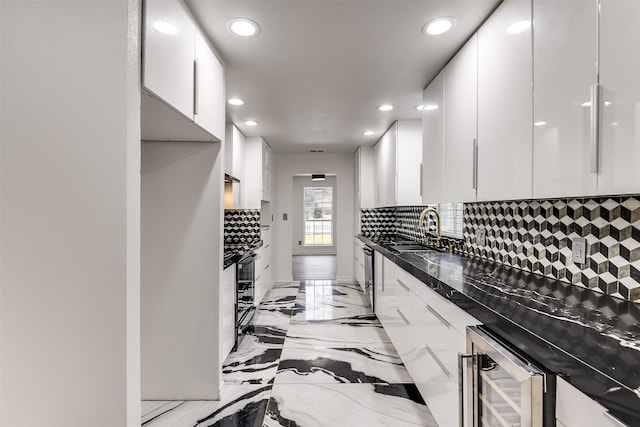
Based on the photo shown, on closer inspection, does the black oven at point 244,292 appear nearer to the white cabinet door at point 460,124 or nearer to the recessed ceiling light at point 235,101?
the recessed ceiling light at point 235,101

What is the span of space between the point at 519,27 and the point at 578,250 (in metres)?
1.05

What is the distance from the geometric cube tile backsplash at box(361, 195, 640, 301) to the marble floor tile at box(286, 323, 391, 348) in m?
1.44

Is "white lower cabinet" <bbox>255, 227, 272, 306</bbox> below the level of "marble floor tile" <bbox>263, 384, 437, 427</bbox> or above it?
above

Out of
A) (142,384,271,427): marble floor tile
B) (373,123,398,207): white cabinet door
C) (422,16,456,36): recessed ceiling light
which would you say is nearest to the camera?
(422,16,456,36): recessed ceiling light

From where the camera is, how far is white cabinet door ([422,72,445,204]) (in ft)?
7.90

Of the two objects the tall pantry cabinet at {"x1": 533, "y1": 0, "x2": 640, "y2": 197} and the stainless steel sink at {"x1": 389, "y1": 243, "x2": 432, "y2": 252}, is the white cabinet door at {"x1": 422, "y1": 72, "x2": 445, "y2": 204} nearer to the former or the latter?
the stainless steel sink at {"x1": 389, "y1": 243, "x2": 432, "y2": 252}

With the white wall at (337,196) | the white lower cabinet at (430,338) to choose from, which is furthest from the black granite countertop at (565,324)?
the white wall at (337,196)

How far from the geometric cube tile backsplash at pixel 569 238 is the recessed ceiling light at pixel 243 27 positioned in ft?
6.06

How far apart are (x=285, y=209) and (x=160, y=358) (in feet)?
12.8

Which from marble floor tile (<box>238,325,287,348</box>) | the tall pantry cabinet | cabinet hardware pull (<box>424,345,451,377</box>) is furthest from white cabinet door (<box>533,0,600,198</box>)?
marble floor tile (<box>238,325,287,348</box>)

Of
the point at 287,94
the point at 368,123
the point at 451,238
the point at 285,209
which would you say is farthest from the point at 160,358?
the point at 285,209

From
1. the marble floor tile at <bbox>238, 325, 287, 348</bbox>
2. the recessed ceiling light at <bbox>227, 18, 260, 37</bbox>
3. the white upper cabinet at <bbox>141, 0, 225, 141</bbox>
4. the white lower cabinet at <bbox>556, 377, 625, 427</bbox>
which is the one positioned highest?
the recessed ceiling light at <bbox>227, 18, 260, 37</bbox>

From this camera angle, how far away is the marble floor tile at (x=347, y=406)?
2043 mm

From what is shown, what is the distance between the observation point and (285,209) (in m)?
6.03
